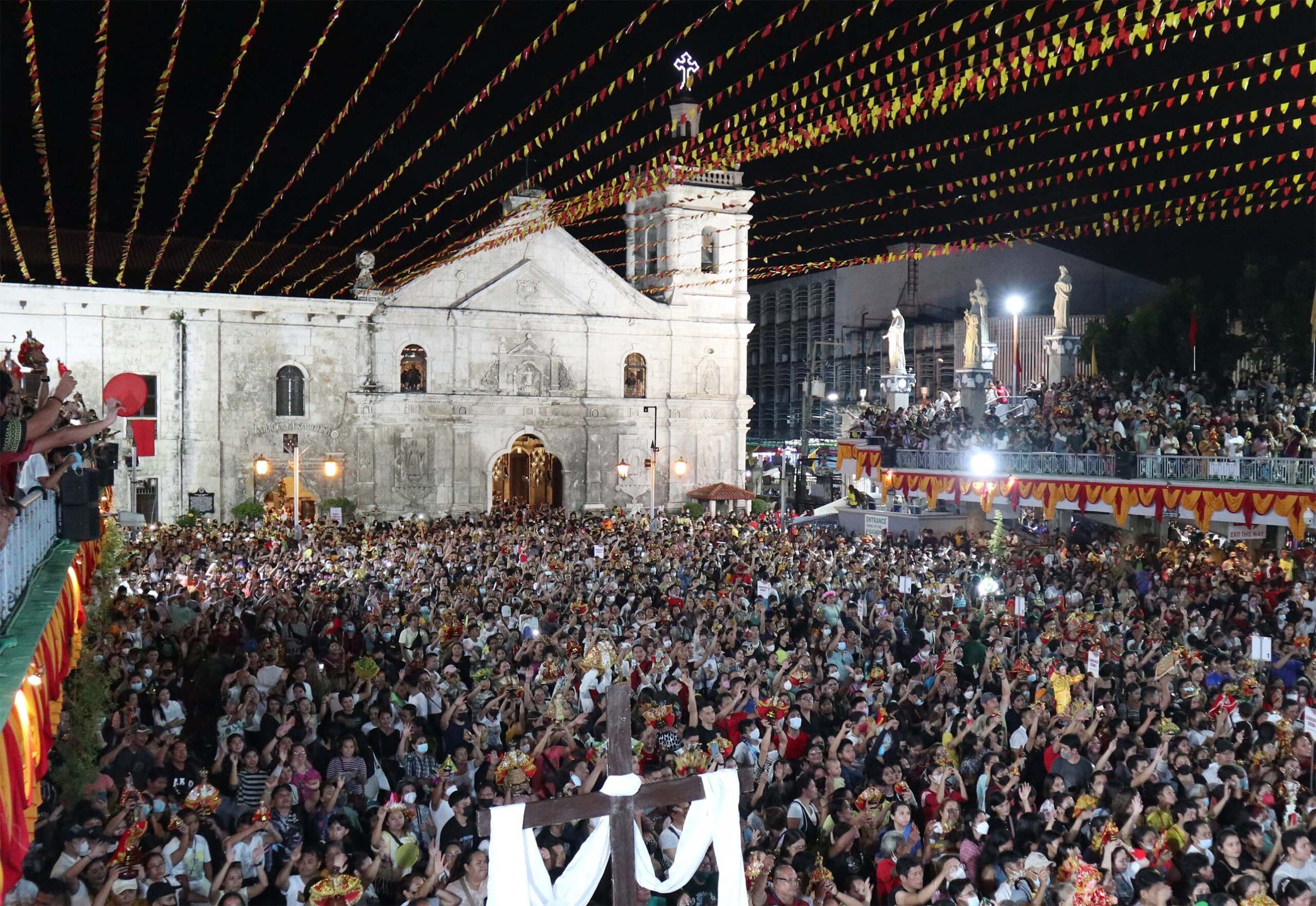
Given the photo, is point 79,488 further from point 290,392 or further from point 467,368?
point 467,368

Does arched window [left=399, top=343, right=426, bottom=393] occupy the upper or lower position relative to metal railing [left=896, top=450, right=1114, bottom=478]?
upper

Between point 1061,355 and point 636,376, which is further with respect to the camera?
point 636,376

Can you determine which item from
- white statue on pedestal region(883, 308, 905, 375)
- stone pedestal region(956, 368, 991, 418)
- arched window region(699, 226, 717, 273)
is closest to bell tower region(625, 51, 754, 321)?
arched window region(699, 226, 717, 273)

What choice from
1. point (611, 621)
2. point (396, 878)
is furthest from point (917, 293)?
point (396, 878)

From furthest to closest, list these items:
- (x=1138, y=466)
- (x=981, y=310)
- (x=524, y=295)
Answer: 1. (x=524, y=295)
2. (x=981, y=310)
3. (x=1138, y=466)

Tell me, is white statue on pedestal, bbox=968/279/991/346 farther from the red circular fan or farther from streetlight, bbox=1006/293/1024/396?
the red circular fan

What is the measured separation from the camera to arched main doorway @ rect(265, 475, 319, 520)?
→ 3572 centimetres

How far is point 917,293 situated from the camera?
53812mm

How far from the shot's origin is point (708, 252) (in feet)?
134

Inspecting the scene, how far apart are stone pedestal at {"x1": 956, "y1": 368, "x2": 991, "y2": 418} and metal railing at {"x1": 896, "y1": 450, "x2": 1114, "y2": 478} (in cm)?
540

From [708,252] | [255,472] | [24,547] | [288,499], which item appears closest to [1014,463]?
[708,252]

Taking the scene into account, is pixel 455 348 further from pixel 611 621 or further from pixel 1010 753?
pixel 1010 753

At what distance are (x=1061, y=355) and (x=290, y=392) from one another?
2524cm

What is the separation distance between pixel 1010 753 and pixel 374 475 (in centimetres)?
2928
